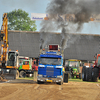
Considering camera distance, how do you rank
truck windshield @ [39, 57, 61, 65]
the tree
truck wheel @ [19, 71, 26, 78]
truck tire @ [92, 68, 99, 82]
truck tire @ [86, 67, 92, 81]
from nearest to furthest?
1. truck windshield @ [39, 57, 61, 65]
2. truck tire @ [92, 68, 99, 82]
3. truck tire @ [86, 67, 92, 81]
4. truck wheel @ [19, 71, 26, 78]
5. the tree

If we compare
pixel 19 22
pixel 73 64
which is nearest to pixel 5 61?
pixel 73 64

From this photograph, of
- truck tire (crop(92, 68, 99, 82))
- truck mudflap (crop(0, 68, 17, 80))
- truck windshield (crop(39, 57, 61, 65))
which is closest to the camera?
truck windshield (crop(39, 57, 61, 65))

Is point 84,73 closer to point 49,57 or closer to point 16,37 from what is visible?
point 49,57

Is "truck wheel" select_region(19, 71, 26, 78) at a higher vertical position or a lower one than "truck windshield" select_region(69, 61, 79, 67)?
lower

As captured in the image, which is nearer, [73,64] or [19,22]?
[73,64]

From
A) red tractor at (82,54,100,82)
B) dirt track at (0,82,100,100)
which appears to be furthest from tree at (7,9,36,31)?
dirt track at (0,82,100,100)

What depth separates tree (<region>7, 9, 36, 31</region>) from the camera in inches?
3278

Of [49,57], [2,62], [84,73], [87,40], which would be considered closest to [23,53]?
[87,40]

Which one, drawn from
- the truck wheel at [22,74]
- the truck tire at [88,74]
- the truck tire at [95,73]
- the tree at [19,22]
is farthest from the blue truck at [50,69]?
the tree at [19,22]

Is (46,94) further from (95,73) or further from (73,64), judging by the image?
(73,64)

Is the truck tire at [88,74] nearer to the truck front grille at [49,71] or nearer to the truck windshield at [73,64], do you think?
the truck front grille at [49,71]

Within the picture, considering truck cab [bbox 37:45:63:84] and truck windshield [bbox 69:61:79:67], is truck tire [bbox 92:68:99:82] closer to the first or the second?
truck cab [bbox 37:45:63:84]

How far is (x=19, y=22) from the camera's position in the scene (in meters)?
85.0

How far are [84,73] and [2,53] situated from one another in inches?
389
